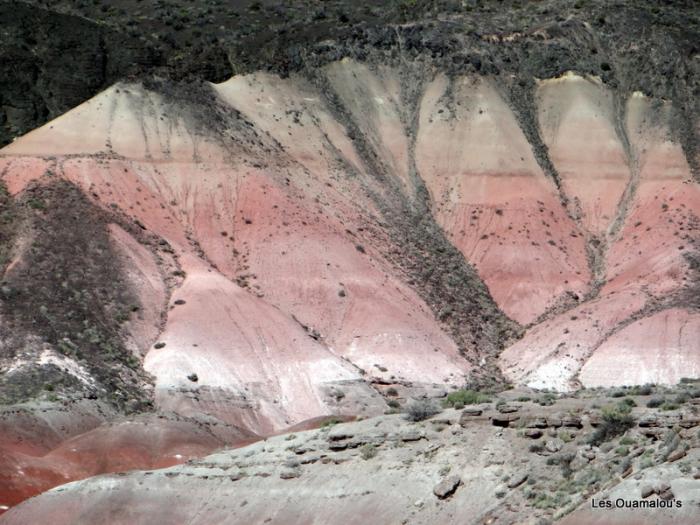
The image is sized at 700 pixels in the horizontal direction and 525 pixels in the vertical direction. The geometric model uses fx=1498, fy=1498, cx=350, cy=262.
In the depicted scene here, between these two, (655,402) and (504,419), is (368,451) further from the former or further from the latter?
(655,402)

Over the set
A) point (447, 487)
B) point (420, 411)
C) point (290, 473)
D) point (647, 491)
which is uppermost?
point (420, 411)

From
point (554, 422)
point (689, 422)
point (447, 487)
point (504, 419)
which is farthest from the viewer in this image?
point (504, 419)

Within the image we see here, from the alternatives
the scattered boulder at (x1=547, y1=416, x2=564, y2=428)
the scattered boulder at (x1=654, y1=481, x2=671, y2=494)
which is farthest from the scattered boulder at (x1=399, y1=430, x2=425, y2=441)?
the scattered boulder at (x1=654, y1=481, x2=671, y2=494)

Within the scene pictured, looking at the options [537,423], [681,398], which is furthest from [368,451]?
[681,398]

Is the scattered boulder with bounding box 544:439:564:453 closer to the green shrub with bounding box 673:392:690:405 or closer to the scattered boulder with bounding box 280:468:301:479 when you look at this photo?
the green shrub with bounding box 673:392:690:405

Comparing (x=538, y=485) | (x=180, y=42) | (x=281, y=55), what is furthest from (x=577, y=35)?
(x=538, y=485)

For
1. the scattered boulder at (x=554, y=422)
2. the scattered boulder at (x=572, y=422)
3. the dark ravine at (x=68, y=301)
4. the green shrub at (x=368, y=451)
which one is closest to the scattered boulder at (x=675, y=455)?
the scattered boulder at (x=572, y=422)

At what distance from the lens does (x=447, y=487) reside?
33.2 metres

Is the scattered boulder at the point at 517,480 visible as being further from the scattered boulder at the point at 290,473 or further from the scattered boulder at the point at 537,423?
the scattered boulder at the point at 290,473

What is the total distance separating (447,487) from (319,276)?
4502cm

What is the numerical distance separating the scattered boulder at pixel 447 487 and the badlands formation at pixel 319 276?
171 centimetres

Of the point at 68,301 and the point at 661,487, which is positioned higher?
the point at 68,301

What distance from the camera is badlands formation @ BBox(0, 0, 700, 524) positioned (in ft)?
128

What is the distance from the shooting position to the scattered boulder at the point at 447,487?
33.2m
